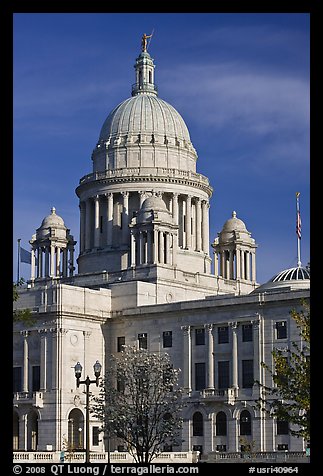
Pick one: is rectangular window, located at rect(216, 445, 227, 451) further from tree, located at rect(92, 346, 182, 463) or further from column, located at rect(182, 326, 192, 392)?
column, located at rect(182, 326, 192, 392)

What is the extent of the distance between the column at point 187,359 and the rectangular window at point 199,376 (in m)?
0.61

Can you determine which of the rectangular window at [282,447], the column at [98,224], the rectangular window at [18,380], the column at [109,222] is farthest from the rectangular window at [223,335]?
the column at [98,224]

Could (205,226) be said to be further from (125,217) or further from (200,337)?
(200,337)

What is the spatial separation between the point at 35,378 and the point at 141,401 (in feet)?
55.9

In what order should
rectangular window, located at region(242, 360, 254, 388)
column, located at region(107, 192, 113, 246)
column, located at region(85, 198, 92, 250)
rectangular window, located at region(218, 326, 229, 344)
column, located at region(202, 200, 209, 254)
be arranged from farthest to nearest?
column, located at region(202, 200, 209, 254) < column, located at region(85, 198, 92, 250) < column, located at region(107, 192, 113, 246) < rectangular window, located at region(218, 326, 229, 344) < rectangular window, located at region(242, 360, 254, 388)

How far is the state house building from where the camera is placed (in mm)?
101188

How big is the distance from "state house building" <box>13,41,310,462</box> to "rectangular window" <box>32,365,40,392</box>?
0.16 meters

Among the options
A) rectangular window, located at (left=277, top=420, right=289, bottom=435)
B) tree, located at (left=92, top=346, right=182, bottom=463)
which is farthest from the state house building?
tree, located at (left=92, top=346, right=182, bottom=463)

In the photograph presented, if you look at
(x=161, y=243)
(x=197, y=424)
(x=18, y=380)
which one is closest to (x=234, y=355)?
(x=197, y=424)

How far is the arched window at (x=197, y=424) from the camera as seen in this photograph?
10356 cm

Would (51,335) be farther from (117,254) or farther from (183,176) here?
(183,176)
